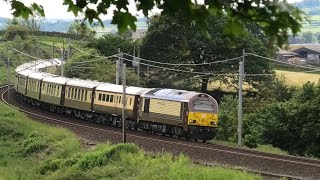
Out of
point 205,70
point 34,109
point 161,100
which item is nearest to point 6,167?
point 161,100

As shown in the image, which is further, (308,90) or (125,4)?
(308,90)

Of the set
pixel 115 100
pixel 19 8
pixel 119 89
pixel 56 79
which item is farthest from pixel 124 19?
pixel 56 79

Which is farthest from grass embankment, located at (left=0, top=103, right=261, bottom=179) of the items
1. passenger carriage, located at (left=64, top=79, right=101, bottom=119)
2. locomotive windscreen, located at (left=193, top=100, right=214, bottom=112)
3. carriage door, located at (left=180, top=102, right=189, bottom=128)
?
passenger carriage, located at (left=64, top=79, right=101, bottom=119)

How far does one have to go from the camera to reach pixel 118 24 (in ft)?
11.6

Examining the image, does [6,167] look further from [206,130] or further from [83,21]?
[83,21]

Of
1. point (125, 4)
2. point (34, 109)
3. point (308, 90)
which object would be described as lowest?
point (34, 109)

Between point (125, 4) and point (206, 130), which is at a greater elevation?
point (125, 4)

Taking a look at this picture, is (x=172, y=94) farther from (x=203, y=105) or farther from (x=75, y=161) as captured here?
(x=75, y=161)

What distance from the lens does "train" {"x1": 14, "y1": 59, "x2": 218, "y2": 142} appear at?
25.0 meters

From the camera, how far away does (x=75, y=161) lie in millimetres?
18016

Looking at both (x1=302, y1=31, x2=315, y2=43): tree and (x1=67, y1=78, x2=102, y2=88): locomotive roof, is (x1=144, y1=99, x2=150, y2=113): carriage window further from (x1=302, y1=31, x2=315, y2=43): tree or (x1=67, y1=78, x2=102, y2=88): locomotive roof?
(x1=302, y1=31, x2=315, y2=43): tree

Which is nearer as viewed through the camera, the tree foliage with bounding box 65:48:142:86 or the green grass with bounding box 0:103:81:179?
the green grass with bounding box 0:103:81:179

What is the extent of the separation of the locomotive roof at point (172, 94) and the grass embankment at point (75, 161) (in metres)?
4.92

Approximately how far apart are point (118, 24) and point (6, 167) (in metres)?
17.1
